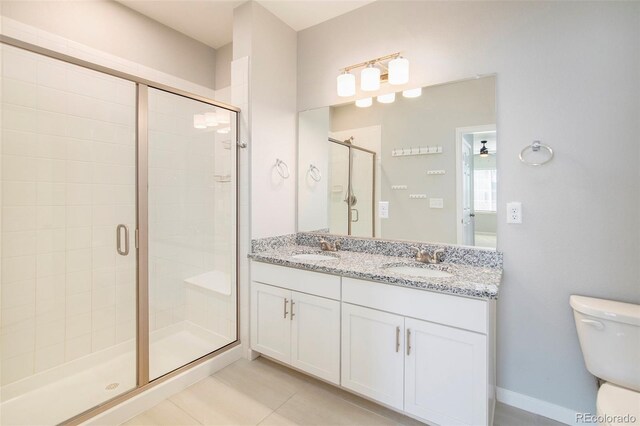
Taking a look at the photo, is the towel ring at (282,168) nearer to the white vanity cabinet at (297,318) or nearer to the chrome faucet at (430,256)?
the white vanity cabinet at (297,318)

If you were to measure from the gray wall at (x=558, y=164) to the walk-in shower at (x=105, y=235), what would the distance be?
1.83 m

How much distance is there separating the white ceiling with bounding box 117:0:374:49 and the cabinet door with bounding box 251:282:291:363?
2.13 metres

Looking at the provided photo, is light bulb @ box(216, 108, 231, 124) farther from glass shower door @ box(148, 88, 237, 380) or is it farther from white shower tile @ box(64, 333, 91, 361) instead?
white shower tile @ box(64, 333, 91, 361)

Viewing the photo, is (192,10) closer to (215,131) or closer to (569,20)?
(215,131)

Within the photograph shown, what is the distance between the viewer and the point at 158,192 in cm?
214

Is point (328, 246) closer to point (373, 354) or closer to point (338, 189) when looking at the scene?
point (338, 189)

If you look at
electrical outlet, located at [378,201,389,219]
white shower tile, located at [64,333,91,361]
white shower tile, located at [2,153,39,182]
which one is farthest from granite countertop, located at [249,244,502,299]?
white shower tile, located at [2,153,39,182]

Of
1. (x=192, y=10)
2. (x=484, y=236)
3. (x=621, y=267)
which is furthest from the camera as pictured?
(x=192, y=10)

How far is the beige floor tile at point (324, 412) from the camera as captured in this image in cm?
169

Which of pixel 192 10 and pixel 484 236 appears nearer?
pixel 484 236

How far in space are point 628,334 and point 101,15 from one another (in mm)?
3730

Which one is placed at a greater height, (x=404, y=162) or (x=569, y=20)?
(x=569, y=20)

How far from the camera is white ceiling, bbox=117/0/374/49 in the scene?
231cm

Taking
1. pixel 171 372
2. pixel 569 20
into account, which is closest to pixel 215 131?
pixel 171 372
